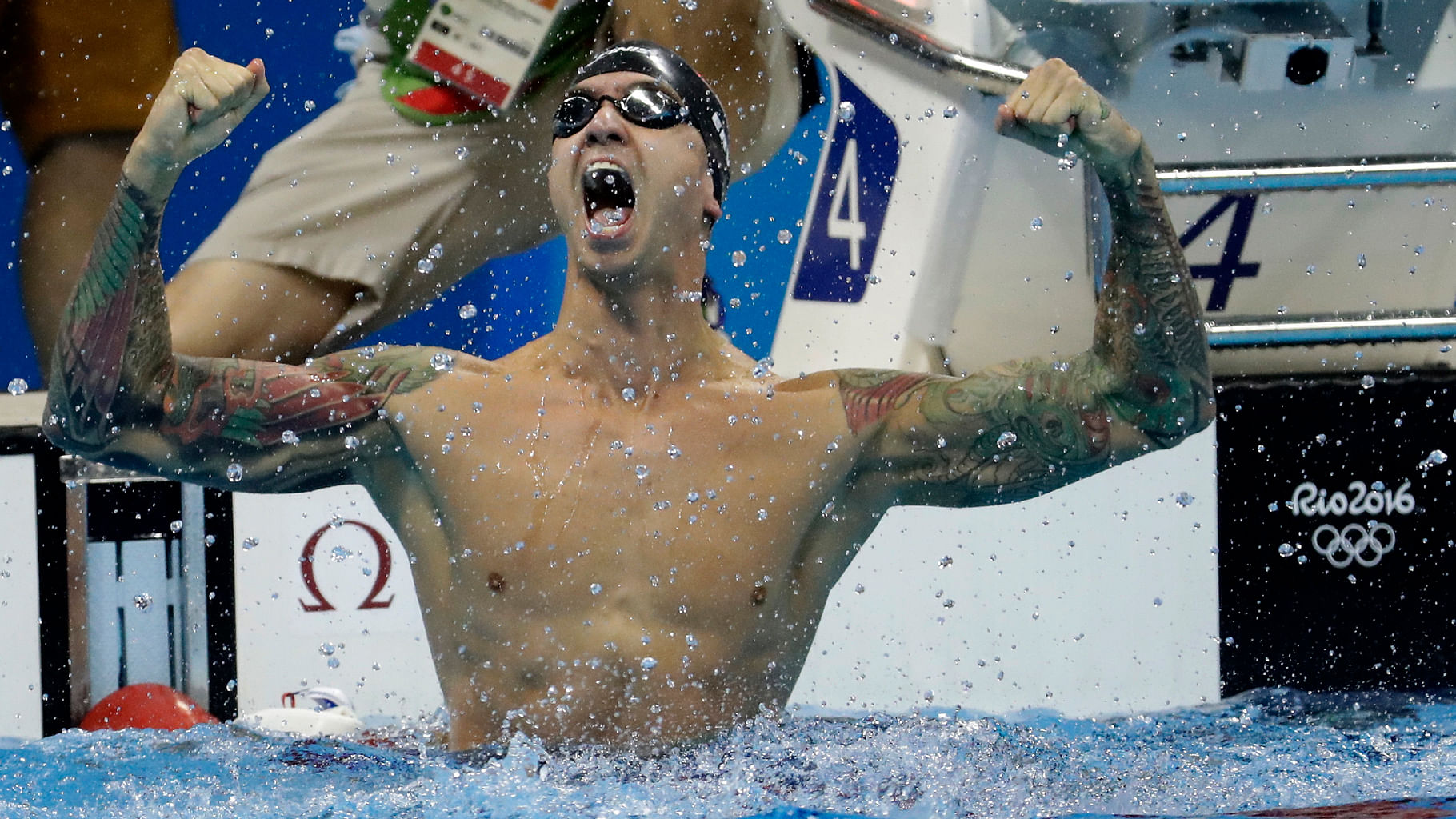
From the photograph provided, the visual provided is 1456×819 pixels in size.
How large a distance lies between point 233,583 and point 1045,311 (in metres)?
1.81

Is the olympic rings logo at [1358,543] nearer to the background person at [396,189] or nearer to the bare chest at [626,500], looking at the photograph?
the background person at [396,189]

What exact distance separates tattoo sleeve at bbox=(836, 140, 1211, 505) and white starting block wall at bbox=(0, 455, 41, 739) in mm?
1831

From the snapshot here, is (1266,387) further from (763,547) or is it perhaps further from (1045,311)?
(763,547)

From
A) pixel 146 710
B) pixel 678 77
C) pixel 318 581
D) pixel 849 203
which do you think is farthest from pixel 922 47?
pixel 146 710

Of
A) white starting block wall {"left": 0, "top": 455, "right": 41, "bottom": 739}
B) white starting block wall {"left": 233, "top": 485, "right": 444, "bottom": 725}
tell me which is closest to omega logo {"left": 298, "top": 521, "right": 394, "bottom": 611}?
white starting block wall {"left": 233, "top": 485, "right": 444, "bottom": 725}

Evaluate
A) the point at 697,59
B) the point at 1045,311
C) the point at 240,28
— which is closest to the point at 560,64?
the point at 697,59

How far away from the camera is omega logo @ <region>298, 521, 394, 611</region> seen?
322 centimetres

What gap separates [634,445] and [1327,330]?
1.67 meters

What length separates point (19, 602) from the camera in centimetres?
319

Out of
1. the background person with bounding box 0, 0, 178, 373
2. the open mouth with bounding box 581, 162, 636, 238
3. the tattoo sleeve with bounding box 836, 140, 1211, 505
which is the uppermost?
the background person with bounding box 0, 0, 178, 373

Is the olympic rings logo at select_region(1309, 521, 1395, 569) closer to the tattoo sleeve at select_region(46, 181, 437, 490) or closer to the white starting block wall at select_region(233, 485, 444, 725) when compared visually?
the white starting block wall at select_region(233, 485, 444, 725)

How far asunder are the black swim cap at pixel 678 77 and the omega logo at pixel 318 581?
1.33m

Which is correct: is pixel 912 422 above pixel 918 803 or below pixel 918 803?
above

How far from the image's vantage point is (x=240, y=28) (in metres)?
3.28
